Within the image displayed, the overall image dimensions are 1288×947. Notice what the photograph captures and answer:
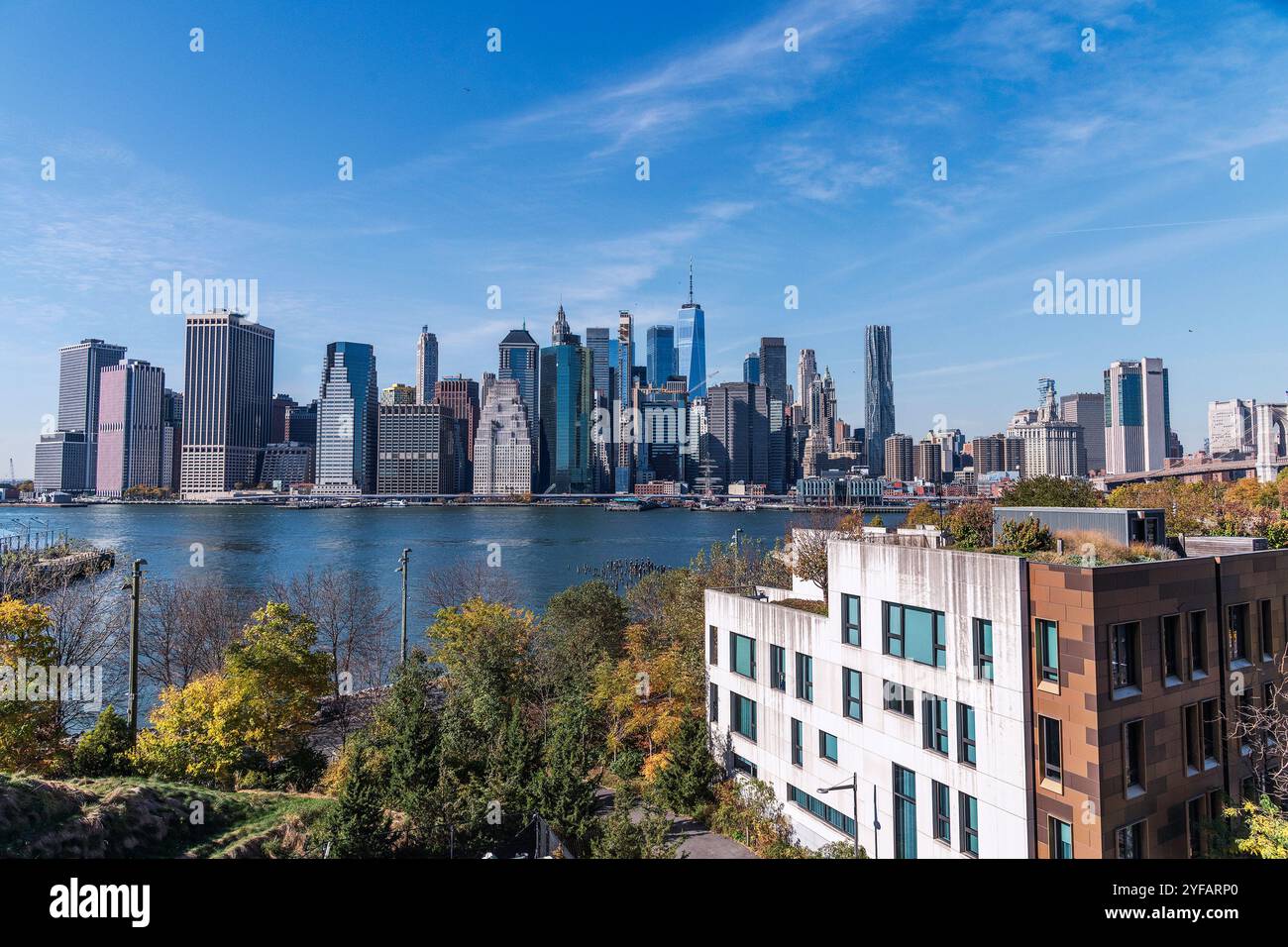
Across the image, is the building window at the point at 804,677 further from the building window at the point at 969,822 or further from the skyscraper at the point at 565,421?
the skyscraper at the point at 565,421

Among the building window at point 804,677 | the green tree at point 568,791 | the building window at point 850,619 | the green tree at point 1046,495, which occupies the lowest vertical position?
the green tree at point 568,791

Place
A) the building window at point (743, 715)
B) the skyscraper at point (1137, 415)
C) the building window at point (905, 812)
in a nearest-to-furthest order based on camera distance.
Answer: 1. the building window at point (905, 812)
2. the building window at point (743, 715)
3. the skyscraper at point (1137, 415)

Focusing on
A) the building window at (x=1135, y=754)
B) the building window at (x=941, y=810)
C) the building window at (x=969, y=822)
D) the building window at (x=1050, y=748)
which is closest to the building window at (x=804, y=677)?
the building window at (x=941, y=810)

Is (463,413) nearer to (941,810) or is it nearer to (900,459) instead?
(900,459)

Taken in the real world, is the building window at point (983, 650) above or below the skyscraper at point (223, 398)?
below

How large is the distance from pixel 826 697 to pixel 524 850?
554cm

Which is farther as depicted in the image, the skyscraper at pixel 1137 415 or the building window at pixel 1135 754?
the skyscraper at pixel 1137 415

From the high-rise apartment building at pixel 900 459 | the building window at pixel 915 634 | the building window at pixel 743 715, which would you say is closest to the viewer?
the building window at pixel 915 634

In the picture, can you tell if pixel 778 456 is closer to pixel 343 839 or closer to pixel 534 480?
pixel 534 480

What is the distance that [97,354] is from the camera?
98625 millimetres

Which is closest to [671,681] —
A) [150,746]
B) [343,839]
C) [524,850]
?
[524,850]

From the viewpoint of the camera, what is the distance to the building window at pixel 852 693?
11.8 metres

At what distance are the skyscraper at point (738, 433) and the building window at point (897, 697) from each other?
176747 mm

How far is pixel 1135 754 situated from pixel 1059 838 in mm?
1378
